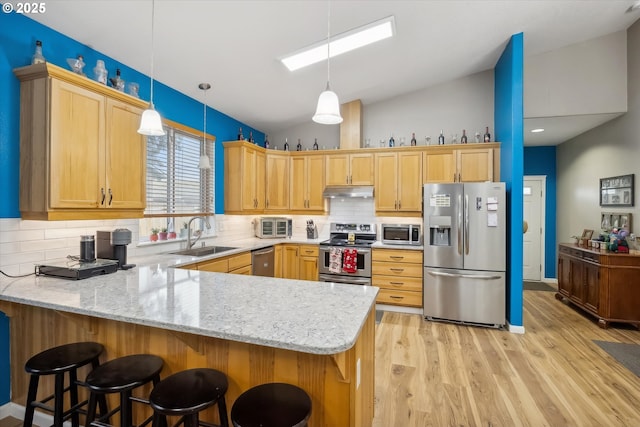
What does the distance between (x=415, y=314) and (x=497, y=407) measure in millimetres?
1951

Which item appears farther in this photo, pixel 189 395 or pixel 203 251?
pixel 203 251

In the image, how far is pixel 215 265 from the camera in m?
3.14

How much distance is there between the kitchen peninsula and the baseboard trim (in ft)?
0.14

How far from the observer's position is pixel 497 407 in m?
2.20

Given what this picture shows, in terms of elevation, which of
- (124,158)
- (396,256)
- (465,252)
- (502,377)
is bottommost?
(502,377)

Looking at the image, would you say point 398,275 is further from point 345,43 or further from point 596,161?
point 596,161

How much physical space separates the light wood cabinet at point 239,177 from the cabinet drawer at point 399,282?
6.77ft

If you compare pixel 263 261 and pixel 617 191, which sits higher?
pixel 617 191

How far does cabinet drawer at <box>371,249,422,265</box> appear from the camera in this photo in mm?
4086

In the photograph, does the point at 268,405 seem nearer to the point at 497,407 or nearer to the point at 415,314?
the point at 497,407

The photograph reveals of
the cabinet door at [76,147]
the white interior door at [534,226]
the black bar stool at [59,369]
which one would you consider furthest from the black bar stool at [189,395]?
the white interior door at [534,226]

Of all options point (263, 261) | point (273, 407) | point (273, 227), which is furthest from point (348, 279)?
point (273, 407)

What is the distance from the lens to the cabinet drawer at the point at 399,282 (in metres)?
4.08

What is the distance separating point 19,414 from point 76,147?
71.8 inches
